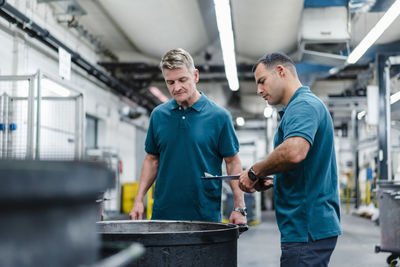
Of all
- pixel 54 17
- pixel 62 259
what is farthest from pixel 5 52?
pixel 62 259

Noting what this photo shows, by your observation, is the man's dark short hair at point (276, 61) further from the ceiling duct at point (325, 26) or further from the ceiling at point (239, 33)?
the ceiling duct at point (325, 26)

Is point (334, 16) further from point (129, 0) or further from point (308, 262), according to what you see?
point (308, 262)

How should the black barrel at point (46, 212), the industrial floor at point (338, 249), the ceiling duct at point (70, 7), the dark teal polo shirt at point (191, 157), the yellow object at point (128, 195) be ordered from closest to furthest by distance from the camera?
1. the black barrel at point (46, 212)
2. the dark teal polo shirt at point (191, 157)
3. the industrial floor at point (338, 249)
4. the ceiling duct at point (70, 7)
5. the yellow object at point (128, 195)

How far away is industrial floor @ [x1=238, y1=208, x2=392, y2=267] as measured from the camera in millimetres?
4715

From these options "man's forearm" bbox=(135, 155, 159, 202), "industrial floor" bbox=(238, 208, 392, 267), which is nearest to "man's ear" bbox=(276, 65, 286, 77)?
"man's forearm" bbox=(135, 155, 159, 202)

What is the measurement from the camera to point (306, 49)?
242 inches

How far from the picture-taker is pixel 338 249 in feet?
18.4

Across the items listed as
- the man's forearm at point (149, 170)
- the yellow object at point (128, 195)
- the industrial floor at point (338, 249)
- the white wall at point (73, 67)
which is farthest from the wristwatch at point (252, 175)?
the yellow object at point (128, 195)

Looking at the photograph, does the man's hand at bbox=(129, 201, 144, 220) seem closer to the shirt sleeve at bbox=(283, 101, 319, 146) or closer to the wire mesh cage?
the wire mesh cage

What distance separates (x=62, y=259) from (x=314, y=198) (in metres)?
1.12

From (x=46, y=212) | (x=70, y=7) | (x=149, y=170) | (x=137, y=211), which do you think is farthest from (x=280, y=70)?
(x=70, y=7)

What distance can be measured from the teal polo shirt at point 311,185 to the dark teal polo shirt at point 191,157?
0.37 metres

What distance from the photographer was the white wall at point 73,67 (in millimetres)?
5738

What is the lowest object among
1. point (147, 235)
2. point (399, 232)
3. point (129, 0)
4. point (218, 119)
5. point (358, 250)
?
point (358, 250)
